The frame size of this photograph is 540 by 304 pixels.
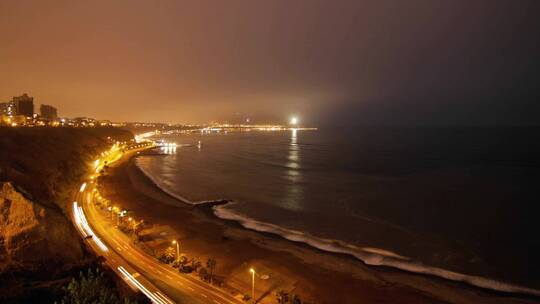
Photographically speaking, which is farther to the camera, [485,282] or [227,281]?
[485,282]

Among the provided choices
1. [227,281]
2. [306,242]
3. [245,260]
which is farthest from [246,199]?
[227,281]

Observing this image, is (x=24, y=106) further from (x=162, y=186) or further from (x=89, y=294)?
(x=89, y=294)

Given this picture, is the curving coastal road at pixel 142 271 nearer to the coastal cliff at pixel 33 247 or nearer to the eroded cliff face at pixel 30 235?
the coastal cliff at pixel 33 247

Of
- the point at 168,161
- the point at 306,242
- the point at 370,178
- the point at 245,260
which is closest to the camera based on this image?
the point at 245,260

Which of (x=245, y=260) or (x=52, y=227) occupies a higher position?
(x=52, y=227)

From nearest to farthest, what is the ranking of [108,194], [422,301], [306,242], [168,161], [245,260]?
[422,301]
[245,260]
[306,242]
[108,194]
[168,161]

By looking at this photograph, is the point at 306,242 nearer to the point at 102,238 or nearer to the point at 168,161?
the point at 102,238
